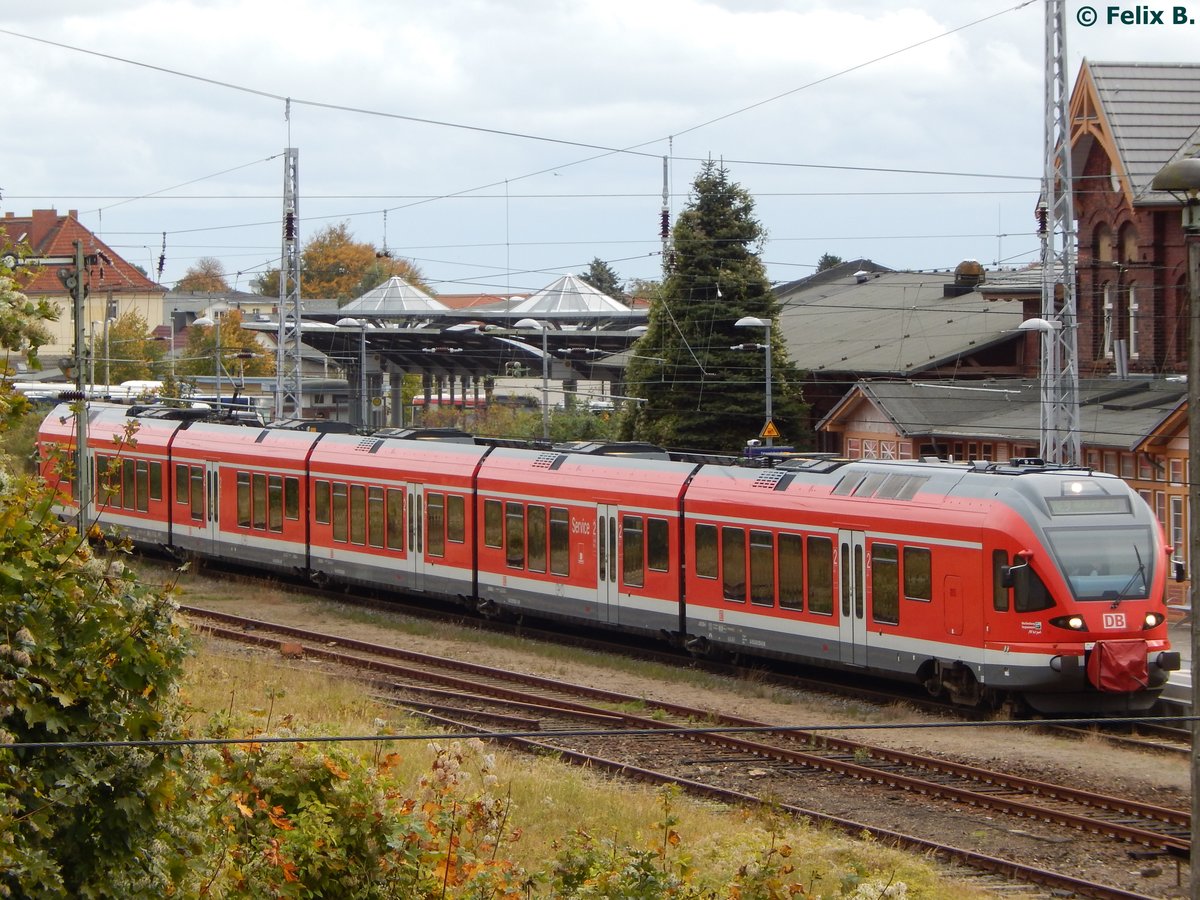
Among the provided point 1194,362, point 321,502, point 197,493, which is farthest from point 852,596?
point 197,493

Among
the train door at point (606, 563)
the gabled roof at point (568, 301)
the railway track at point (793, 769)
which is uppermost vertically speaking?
the gabled roof at point (568, 301)

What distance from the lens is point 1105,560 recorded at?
17172 mm

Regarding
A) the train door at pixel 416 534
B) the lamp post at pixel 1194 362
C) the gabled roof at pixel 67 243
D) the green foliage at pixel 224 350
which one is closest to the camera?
the lamp post at pixel 1194 362

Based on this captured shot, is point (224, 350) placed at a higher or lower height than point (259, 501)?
higher

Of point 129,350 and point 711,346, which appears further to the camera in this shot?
point 129,350

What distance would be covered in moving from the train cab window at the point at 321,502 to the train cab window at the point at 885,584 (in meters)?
13.2

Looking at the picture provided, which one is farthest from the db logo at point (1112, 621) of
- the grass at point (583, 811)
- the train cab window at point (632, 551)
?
the train cab window at point (632, 551)

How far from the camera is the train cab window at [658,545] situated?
71.8ft

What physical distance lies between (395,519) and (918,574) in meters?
11.7

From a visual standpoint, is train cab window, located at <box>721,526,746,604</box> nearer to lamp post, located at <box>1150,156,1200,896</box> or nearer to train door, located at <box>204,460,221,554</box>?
lamp post, located at <box>1150,156,1200,896</box>

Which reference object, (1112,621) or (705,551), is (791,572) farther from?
(1112,621)

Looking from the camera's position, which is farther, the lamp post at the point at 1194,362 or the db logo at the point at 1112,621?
the db logo at the point at 1112,621

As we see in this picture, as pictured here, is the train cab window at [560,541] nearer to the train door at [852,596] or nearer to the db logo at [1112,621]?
the train door at [852,596]

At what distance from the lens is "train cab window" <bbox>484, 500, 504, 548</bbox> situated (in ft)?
82.1
